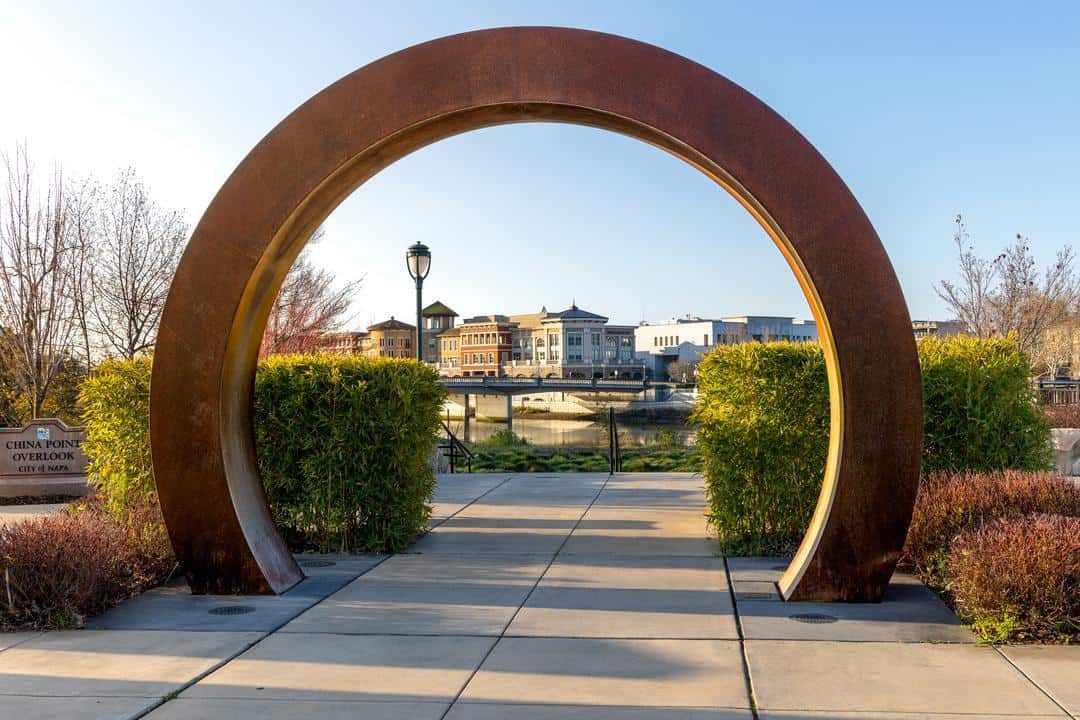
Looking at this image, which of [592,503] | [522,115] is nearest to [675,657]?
[522,115]

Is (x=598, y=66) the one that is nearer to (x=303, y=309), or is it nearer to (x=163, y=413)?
(x=163, y=413)

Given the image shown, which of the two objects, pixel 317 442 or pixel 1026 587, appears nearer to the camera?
pixel 1026 587

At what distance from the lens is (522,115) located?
303 inches

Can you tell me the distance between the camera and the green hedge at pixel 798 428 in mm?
8867

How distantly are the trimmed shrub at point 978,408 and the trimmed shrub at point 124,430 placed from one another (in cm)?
696

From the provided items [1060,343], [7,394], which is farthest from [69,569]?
[1060,343]

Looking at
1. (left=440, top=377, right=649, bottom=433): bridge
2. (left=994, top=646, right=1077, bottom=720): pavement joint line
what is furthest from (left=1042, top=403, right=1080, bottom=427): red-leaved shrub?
(left=440, top=377, right=649, bottom=433): bridge

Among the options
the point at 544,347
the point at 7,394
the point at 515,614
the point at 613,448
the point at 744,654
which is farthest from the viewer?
the point at 544,347

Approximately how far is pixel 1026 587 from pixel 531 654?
3050 mm

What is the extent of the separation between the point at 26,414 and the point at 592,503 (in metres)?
12.2

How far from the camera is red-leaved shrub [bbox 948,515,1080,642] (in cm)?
615

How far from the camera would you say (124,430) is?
29.8 feet

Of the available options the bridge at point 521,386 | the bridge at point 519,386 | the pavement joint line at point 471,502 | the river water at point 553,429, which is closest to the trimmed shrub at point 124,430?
the pavement joint line at point 471,502

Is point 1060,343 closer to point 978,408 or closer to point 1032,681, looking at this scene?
point 978,408
